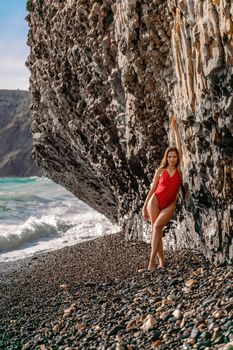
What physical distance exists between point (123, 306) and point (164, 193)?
84.9 inches

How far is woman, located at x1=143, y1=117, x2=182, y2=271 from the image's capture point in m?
8.28

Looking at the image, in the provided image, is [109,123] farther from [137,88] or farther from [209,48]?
[209,48]

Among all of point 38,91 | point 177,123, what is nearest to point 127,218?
point 38,91

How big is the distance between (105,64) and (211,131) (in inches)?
148

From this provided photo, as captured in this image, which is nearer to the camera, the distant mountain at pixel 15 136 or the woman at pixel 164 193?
the woman at pixel 164 193

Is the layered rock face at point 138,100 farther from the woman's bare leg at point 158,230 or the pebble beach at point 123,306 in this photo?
the pebble beach at point 123,306


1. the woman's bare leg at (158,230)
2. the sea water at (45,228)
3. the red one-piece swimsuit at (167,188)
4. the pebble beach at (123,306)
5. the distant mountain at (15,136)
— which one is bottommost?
the sea water at (45,228)

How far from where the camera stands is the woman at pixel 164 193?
8.28 meters

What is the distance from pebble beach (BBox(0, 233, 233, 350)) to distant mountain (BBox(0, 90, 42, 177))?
82.9 m

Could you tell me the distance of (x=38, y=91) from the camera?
14.6m

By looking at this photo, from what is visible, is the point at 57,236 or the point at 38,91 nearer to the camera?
the point at 38,91

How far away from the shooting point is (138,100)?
9117 mm

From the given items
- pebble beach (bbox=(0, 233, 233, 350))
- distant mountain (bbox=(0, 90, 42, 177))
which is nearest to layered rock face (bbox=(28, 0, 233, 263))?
pebble beach (bbox=(0, 233, 233, 350))

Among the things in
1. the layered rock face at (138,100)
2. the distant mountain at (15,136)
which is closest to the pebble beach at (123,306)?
the layered rock face at (138,100)
